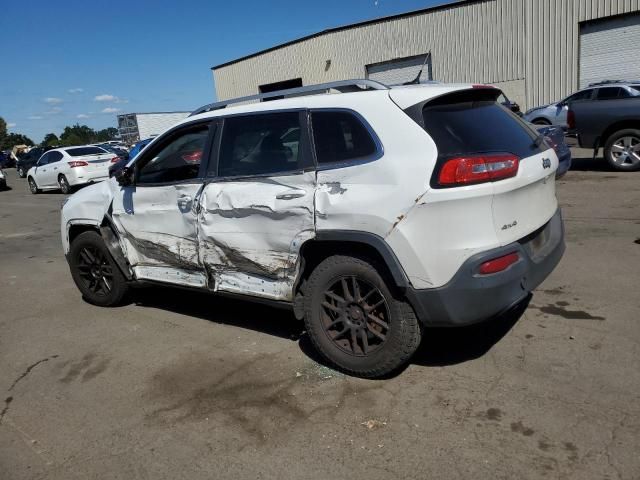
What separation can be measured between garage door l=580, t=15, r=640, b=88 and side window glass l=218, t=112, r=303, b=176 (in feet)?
72.1

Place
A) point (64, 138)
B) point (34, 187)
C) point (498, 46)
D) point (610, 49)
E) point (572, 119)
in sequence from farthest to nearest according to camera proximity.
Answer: point (64, 138) → point (498, 46) → point (610, 49) → point (34, 187) → point (572, 119)

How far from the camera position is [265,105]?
162 inches

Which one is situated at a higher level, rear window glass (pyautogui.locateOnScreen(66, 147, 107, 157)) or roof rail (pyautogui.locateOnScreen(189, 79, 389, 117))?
roof rail (pyautogui.locateOnScreen(189, 79, 389, 117))

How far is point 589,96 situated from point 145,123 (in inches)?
1034

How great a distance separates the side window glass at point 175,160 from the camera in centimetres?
456

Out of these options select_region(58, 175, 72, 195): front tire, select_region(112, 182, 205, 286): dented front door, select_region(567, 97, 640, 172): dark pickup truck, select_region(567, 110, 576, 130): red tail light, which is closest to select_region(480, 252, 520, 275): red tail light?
select_region(112, 182, 205, 286): dented front door

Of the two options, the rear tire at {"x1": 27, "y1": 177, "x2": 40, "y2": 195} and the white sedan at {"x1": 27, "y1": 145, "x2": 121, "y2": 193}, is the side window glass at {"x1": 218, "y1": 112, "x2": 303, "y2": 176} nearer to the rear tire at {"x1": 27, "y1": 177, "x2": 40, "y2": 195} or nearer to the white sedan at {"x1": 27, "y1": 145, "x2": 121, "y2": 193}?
the white sedan at {"x1": 27, "y1": 145, "x2": 121, "y2": 193}

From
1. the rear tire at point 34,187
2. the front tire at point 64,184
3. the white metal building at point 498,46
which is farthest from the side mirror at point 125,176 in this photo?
the white metal building at point 498,46

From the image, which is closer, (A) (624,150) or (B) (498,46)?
(A) (624,150)

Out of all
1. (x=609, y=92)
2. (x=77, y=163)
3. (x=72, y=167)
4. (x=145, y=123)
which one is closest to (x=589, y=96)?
(x=609, y=92)

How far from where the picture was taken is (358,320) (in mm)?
3596

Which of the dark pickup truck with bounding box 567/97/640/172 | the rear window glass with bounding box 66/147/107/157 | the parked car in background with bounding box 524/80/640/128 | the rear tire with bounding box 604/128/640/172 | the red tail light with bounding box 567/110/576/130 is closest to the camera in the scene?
the dark pickup truck with bounding box 567/97/640/172

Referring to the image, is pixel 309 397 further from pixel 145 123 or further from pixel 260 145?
pixel 145 123

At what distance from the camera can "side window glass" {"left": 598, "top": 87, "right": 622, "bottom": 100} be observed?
48.5 feet
